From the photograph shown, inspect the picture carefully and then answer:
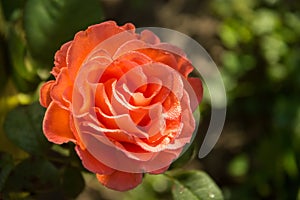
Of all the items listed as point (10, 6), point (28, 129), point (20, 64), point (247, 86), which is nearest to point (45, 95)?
point (28, 129)

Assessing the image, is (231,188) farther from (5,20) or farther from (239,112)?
Answer: (5,20)

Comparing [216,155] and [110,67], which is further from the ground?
[110,67]

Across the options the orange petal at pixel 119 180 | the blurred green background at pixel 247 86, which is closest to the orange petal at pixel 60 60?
the orange petal at pixel 119 180

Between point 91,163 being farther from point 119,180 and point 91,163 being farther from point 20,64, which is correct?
point 20,64

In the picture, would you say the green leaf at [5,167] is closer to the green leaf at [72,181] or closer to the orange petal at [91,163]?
the green leaf at [72,181]

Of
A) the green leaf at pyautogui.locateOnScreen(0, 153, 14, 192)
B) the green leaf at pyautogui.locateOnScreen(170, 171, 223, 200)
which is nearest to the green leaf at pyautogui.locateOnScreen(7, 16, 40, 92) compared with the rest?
the green leaf at pyautogui.locateOnScreen(0, 153, 14, 192)

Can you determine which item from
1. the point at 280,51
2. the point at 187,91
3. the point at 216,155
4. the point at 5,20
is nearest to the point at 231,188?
the point at 216,155
